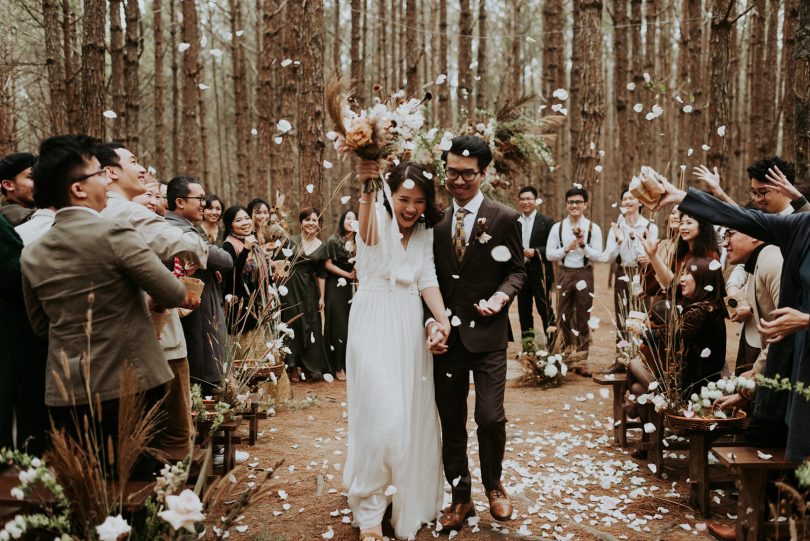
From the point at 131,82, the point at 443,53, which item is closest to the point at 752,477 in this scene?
the point at 131,82

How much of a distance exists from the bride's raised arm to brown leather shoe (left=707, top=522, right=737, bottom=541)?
2.74m

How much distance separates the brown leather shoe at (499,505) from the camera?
434cm

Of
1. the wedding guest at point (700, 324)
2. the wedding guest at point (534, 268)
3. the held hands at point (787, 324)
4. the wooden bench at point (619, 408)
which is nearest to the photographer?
the held hands at point (787, 324)

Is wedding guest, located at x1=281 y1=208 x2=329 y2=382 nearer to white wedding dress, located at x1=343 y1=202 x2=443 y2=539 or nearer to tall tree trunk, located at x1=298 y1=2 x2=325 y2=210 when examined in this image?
tall tree trunk, located at x1=298 y1=2 x2=325 y2=210

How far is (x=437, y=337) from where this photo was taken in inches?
161

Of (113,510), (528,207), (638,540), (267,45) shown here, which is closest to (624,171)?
(528,207)

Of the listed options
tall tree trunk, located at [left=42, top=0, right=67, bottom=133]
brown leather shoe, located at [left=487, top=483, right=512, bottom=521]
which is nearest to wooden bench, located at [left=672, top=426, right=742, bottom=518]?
brown leather shoe, located at [left=487, top=483, right=512, bottom=521]

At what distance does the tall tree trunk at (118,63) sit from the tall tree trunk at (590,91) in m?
6.31

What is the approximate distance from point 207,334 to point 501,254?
2620 mm

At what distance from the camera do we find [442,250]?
14.4 feet

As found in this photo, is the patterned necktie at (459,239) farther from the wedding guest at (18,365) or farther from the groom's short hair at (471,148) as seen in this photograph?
the wedding guest at (18,365)

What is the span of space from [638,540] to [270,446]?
3.38 m

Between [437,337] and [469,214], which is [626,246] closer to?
[469,214]

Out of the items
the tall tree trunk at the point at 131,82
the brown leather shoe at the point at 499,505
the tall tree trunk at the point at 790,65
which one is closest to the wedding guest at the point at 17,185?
the brown leather shoe at the point at 499,505
